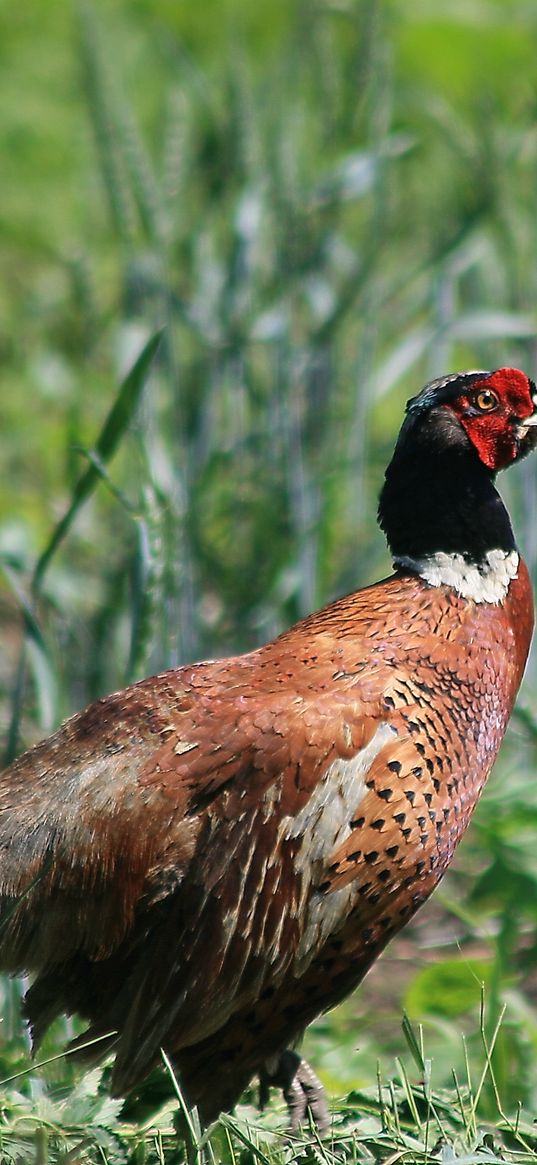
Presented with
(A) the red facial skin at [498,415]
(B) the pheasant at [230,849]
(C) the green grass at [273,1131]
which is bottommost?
(C) the green grass at [273,1131]

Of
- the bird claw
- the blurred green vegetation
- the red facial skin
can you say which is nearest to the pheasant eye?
the red facial skin

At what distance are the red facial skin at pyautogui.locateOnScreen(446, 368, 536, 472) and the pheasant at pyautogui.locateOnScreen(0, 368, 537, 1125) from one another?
525mm

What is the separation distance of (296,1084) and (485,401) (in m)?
1.42

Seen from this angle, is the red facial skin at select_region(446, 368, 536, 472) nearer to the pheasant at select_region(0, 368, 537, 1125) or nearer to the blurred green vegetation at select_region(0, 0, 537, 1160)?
the pheasant at select_region(0, 368, 537, 1125)

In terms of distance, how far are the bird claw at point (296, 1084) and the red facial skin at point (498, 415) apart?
4.16ft

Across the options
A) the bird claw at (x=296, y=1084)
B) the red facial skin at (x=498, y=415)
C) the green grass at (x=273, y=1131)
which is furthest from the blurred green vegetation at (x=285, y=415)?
the red facial skin at (x=498, y=415)

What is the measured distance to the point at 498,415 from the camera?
3410 mm

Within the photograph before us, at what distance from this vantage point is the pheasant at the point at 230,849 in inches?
117

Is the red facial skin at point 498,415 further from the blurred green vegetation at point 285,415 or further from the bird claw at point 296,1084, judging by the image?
the bird claw at point 296,1084

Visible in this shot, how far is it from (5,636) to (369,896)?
134 inches

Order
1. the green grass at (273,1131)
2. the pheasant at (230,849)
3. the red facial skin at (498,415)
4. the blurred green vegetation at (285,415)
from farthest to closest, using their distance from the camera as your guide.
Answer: the blurred green vegetation at (285,415) → the red facial skin at (498,415) → the pheasant at (230,849) → the green grass at (273,1131)

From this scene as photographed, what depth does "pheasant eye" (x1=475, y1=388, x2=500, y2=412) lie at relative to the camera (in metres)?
3.39

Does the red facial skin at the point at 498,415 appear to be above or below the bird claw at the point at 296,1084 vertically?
above

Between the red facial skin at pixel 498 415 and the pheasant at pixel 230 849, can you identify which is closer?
the pheasant at pixel 230 849
